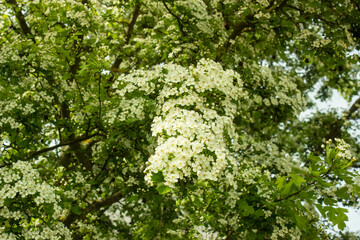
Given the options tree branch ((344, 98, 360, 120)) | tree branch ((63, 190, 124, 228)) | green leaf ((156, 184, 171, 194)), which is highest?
tree branch ((344, 98, 360, 120))

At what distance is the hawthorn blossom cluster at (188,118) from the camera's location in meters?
2.90

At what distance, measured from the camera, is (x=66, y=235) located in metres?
4.24

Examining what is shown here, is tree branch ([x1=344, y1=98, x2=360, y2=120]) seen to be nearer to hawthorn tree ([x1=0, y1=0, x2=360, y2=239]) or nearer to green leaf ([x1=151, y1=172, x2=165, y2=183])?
hawthorn tree ([x1=0, y1=0, x2=360, y2=239])

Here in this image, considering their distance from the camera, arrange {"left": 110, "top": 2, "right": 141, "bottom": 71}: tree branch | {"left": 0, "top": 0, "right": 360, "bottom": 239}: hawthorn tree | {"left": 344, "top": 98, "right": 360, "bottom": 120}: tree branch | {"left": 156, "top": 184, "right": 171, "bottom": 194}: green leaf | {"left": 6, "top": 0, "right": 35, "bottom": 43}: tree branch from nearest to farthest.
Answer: {"left": 156, "top": 184, "right": 171, "bottom": 194}: green leaf → {"left": 0, "top": 0, "right": 360, "bottom": 239}: hawthorn tree → {"left": 6, "top": 0, "right": 35, "bottom": 43}: tree branch → {"left": 110, "top": 2, "right": 141, "bottom": 71}: tree branch → {"left": 344, "top": 98, "right": 360, "bottom": 120}: tree branch

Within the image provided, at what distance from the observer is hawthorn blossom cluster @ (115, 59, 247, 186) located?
9.51 feet

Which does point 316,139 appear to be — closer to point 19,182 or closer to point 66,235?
point 66,235

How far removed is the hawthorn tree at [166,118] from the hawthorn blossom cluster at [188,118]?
2cm

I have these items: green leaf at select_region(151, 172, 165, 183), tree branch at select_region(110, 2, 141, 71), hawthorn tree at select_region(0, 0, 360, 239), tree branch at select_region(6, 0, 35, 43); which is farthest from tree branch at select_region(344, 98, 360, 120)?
tree branch at select_region(6, 0, 35, 43)

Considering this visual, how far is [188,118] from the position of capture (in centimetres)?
325

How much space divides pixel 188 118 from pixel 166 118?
0.22m

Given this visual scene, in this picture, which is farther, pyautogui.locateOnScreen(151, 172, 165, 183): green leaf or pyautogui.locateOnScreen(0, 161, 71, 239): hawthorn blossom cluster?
pyautogui.locateOnScreen(0, 161, 71, 239): hawthorn blossom cluster

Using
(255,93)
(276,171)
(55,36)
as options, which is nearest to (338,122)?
(276,171)

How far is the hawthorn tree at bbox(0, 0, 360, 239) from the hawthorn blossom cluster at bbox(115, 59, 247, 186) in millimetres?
16

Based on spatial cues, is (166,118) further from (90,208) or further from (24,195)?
(90,208)
